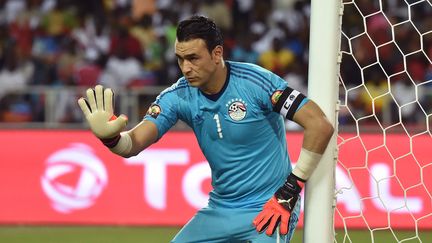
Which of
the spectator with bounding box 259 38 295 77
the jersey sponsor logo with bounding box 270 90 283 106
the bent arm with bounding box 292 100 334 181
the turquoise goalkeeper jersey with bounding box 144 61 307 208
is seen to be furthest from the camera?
the spectator with bounding box 259 38 295 77

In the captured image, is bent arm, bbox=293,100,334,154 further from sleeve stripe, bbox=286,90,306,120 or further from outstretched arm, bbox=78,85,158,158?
outstretched arm, bbox=78,85,158,158

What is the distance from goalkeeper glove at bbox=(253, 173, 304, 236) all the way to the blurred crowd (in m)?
8.15

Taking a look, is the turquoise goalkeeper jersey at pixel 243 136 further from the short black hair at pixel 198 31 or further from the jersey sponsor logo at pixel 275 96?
the short black hair at pixel 198 31

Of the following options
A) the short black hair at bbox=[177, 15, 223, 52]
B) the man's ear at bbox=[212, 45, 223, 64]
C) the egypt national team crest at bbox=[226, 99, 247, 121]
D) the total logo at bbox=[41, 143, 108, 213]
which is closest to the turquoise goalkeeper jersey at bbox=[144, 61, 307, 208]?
the egypt national team crest at bbox=[226, 99, 247, 121]

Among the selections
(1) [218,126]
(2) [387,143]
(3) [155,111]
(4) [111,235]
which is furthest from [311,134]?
(2) [387,143]

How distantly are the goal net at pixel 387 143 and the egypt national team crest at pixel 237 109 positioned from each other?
2594 mm

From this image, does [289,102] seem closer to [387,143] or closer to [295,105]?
[295,105]

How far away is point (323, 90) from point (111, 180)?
257 inches

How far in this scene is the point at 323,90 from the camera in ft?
18.6

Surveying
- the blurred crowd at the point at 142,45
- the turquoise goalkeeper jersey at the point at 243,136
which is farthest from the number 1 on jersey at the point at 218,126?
the blurred crowd at the point at 142,45

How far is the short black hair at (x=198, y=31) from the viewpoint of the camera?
563 centimetres

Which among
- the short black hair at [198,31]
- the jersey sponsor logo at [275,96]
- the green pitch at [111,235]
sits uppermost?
the short black hair at [198,31]

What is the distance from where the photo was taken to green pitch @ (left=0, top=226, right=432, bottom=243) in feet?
35.0

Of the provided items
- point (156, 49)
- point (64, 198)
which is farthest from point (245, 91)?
point (156, 49)
